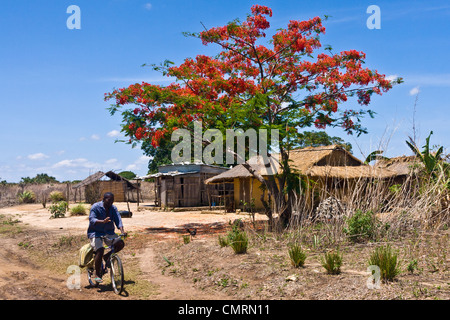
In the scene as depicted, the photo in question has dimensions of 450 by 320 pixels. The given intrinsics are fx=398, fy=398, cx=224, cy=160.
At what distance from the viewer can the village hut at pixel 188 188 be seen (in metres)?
28.6

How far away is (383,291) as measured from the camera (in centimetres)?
550

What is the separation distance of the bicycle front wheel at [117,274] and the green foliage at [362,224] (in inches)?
187

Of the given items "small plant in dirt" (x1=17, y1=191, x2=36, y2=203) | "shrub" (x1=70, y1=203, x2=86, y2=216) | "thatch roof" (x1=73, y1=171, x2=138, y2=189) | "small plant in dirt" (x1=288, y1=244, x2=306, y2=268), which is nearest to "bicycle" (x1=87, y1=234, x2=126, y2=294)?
"small plant in dirt" (x1=288, y1=244, x2=306, y2=268)

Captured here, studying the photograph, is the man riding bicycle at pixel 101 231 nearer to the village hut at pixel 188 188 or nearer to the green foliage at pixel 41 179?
the village hut at pixel 188 188

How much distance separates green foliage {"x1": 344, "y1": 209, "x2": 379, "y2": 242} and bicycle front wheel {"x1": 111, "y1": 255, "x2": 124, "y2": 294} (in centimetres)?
474

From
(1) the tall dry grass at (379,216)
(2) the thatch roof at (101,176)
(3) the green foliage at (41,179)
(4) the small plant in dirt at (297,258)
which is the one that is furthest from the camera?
(3) the green foliage at (41,179)

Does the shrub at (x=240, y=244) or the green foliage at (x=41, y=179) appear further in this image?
the green foliage at (x=41, y=179)

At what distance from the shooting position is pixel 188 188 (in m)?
28.8

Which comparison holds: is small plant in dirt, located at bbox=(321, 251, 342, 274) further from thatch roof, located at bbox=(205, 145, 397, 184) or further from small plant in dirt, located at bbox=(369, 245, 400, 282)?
thatch roof, located at bbox=(205, 145, 397, 184)

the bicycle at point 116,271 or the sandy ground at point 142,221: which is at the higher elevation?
the bicycle at point 116,271

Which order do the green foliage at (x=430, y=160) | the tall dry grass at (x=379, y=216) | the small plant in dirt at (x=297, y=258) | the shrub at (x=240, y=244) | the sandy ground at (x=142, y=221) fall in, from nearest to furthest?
the small plant in dirt at (x=297, y=258) → the tall dry grass at (x=379, y=216) → the shrub at (x=240, y=244) → the green foliage at (x=430, y=160) → the sandy ground at (x=142, y=221)

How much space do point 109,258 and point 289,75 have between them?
1027 cm

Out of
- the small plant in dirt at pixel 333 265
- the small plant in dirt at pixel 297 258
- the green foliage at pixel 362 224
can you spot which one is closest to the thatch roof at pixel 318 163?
the green foliage at pixel 362 224
